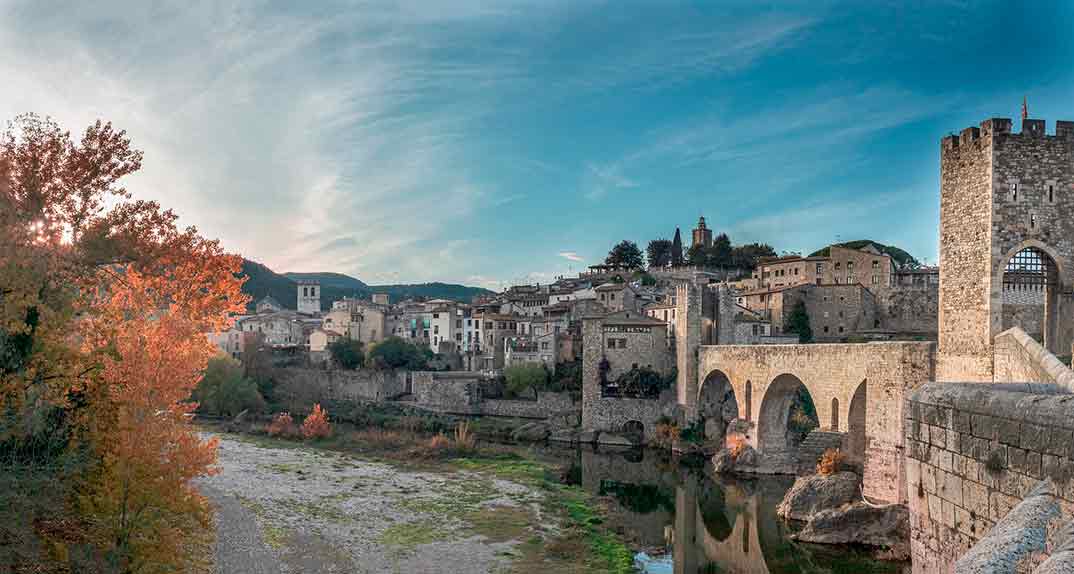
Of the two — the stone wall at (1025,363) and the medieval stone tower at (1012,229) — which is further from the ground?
the medieval stone tower at (1012,229)

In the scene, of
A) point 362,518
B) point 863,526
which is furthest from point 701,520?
point 362,518

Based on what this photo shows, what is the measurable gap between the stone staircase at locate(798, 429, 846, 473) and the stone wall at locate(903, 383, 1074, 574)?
56.4ft

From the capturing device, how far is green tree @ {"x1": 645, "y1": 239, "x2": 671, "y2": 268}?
94113mm

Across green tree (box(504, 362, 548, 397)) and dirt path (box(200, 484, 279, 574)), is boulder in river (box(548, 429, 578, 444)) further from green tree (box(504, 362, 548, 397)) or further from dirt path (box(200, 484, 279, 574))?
dirt path (box(200, 484, 279, 574))

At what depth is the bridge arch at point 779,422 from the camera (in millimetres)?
31250

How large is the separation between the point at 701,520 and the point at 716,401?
16.6m

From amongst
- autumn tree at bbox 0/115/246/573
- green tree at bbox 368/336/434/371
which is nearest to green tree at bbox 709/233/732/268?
green tree at bbox 368/336/434/371

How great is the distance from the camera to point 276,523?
20766mm

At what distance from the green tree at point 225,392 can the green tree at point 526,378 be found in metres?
16.7

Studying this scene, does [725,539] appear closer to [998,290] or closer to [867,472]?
[867,472]

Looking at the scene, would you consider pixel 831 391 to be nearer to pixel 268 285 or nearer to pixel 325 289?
pixel 268 285

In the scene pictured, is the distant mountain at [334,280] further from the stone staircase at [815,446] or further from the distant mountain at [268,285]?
the stone staircase at [815,446]

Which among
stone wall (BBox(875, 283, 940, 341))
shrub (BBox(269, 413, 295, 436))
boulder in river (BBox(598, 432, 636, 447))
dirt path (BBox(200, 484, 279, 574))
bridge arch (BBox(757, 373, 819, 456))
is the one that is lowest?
boulder in river (BBox(598, 432, 636, 447))

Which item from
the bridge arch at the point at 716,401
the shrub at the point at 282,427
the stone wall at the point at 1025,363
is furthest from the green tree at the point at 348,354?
the stone wall at the point at 1025,363
